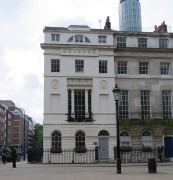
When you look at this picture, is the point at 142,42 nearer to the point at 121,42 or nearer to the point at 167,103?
the point at 121,42

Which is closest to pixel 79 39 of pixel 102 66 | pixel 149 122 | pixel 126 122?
pixel 102 66

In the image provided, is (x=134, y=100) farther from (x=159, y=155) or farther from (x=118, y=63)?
(x=159, y=155)

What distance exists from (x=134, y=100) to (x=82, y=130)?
22.8ft

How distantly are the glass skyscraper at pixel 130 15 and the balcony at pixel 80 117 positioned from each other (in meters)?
134

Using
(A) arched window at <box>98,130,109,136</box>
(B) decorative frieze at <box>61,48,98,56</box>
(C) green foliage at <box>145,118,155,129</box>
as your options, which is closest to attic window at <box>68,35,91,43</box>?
(B) decorative frieze at <box>61,48,98,56</box>

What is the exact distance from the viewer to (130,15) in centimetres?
16100

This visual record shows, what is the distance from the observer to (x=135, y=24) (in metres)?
160

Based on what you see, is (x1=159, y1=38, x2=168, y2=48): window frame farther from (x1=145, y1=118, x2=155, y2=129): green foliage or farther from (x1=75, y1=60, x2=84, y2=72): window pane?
(x1=75, y1=60, x2=84, y2=72): window pane

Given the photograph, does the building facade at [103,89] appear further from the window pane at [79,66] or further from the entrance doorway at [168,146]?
the entrance doorway at [168,146]

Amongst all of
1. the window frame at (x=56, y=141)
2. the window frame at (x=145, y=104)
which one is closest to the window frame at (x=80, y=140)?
the window frame at (x=56, y=141)

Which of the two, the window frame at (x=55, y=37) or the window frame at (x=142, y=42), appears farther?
the window frame at (x=142, y=42)

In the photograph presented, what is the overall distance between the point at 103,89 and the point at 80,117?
13.4ft

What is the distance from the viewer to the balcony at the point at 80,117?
31.5 meters

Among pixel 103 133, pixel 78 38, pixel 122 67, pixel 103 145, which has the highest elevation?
Answer: pixel 78 38
